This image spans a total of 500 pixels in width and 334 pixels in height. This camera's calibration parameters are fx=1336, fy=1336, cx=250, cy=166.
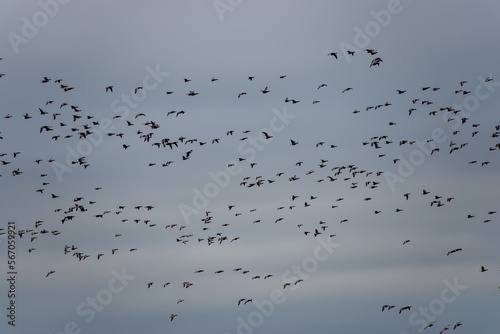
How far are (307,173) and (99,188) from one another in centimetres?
3103

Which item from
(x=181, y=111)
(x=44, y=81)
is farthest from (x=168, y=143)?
(x=44, y=81)

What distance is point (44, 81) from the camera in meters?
188

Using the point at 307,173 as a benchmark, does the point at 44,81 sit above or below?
above

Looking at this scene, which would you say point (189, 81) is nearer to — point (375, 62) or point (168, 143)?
point (168, 143)

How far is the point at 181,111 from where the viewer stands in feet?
648

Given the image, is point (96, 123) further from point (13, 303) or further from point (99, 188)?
point (13, 303)

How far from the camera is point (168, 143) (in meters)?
194

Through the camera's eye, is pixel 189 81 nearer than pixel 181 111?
Yes

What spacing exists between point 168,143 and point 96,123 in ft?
35.3

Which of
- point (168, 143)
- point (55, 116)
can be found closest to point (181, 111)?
point (168, 143)

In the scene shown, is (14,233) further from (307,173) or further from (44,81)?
(307,173)

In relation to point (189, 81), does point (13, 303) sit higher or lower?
lower

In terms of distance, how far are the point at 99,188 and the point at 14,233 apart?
1628 cm

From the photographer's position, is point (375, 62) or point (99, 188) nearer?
point (375, 62)
